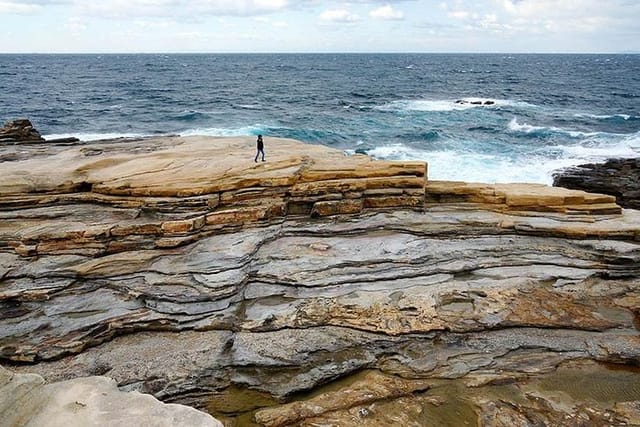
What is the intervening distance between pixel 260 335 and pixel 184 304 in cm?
236

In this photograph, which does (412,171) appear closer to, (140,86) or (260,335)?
(260,335)

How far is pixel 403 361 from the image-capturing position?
1238 cm

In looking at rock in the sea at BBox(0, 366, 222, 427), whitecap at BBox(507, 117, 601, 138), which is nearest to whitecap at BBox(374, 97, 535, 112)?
whitecap at BBox(507, 117, 601, 138)

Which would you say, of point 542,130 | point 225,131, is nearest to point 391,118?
point 542,130

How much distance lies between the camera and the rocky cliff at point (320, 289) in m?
11.6

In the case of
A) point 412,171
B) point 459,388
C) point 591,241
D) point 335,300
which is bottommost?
point 459,388

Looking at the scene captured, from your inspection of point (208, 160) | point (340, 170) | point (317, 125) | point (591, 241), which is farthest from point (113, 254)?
point (317, 125)

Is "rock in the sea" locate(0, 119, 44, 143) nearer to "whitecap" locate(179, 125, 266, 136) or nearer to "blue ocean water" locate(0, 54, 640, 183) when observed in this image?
"blue ocean water" locate(0, 54, 640, 183)

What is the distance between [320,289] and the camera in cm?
1415

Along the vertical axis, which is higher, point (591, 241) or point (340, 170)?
point (340, 170)

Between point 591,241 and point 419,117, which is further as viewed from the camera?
point 419,117

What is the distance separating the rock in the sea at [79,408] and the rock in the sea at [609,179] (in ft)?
76.5

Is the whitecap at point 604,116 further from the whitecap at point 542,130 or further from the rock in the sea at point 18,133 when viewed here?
the rock in the sea at point 18,133

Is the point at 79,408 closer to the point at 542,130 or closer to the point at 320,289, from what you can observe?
the point at 320,289
